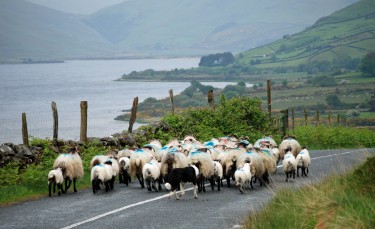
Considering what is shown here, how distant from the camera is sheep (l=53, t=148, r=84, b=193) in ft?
67.0

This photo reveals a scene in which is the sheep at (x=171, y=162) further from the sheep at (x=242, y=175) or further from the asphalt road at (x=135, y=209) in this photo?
the sheep at (x=242, y=175)

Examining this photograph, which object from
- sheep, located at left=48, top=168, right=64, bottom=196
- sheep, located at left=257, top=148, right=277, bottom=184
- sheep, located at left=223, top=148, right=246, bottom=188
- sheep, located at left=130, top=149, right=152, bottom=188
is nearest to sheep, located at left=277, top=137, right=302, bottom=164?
sheep, located at left=257, top=148, right=277, bottom=184

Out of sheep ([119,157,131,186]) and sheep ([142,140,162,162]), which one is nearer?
sheep ([119,157,131,186])

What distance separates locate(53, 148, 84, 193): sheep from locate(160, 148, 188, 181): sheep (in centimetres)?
238

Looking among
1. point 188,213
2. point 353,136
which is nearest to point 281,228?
point 188,213

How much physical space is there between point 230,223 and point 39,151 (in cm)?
1146

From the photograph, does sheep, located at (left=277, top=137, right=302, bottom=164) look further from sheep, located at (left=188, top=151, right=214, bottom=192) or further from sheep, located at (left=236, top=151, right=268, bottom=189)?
sheep, located at (left=188, top=151, right=214, bottom=192)

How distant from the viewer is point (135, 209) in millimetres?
17375

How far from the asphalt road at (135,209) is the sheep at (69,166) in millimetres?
418

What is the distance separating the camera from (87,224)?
50.8 ft

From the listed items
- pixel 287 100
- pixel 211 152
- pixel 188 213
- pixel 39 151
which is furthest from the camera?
pixel 287 100

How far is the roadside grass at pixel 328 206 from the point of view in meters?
11.9

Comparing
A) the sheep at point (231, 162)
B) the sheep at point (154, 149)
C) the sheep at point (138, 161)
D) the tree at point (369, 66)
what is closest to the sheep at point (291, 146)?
the sheep at point (154, 149)

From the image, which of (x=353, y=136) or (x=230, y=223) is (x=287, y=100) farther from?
(x=230, y=223)
